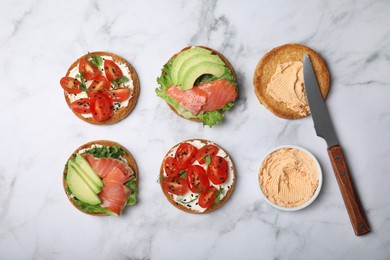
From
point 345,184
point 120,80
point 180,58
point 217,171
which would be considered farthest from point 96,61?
point 345,184

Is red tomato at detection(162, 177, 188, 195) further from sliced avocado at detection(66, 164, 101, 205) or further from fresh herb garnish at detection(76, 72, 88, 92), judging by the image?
fresh herb garnish at detection(76, 72, 88, 92)

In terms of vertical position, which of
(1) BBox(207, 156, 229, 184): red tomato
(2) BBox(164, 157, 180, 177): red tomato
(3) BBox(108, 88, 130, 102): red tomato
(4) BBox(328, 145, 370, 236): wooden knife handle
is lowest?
(4) BBox(328, 145, 370, 236): wooden knife handle

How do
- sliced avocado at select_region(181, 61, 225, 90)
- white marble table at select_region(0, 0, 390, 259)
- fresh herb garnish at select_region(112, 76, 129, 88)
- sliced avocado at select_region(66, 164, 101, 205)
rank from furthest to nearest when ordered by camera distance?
white marble table at select_region(0, 0, 390, 259)
fresh herb garnish at select_region(112, 76, 129, 88)
sliced avocado at select_region(66, 164, 101, 205)
sliced avocado at select_region(181, 61, 225, 90)

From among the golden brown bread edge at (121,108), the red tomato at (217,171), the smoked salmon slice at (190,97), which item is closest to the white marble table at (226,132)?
the golden brown bread edge at (121,108)

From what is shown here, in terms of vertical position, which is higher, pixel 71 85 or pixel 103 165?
pixel 71 85

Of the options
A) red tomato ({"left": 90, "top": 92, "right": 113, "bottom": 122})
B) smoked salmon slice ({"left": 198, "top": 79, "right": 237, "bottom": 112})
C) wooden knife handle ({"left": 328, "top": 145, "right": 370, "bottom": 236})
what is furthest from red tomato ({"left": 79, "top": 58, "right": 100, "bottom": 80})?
wooden knife handle ({"left": 328, "top": 145, "right": 370, "bottom": 236})

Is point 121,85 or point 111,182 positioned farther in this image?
point 121,85

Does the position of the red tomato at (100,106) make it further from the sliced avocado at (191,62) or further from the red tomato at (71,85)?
the sliced avocado at (191,62)

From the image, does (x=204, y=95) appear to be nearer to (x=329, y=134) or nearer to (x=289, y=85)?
(x=289, y=85)
